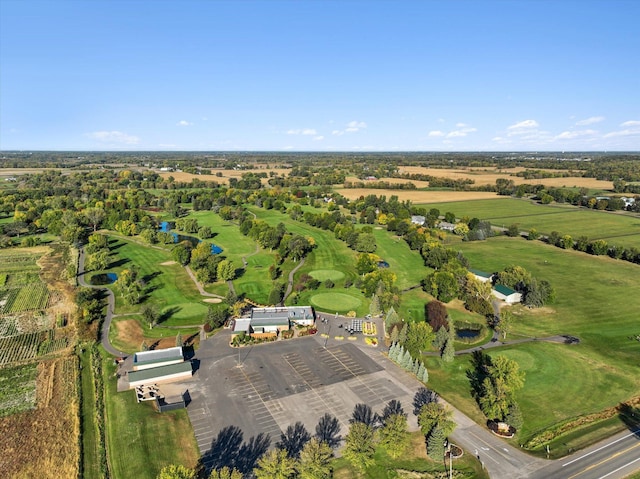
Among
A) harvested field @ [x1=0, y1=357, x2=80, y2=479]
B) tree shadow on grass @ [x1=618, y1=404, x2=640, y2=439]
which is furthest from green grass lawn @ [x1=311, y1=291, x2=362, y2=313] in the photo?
harvested field @ [x1=0, y1=357, x2=80, y2=479]

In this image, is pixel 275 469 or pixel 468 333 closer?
pixel 275 469

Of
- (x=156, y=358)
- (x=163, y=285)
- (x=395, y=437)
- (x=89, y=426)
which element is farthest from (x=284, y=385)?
(x=163, y=285)

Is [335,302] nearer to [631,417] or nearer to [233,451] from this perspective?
[233,451]

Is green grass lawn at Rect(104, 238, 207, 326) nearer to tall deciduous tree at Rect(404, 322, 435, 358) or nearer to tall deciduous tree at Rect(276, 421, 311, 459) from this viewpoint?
tall deciduous tree at Rect(276, 421, 311, 459)

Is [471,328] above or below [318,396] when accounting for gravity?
above

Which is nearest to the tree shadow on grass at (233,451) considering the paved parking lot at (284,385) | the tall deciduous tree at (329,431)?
the paved parking lot at (284,385)

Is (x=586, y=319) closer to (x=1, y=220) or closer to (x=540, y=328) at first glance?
(x=540, y=328)
